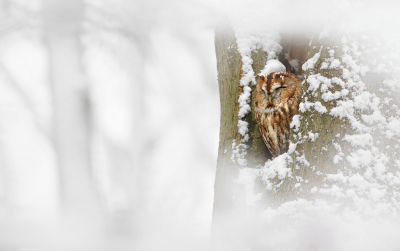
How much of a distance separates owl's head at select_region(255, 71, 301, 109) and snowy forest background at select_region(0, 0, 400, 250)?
0.53 m

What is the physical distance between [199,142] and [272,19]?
300 cm

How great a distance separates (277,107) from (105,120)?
10.6 ft

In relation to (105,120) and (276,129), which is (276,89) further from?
(105,120)

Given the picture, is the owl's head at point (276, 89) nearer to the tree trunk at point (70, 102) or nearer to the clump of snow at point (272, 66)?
the clump of snow at point (272, 66)

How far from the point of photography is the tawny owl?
1.28 m

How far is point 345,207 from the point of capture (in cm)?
80

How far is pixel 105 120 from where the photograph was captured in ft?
13.3

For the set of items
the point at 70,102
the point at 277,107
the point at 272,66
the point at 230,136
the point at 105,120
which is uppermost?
the point at 272,66

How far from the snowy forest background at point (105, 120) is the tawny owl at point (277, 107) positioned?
539 mm

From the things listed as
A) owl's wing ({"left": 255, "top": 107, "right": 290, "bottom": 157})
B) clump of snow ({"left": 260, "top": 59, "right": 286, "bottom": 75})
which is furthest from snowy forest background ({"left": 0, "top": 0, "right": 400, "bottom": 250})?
owl's wing ({"left": 255, "top": 107, "right": 290, "bottom": 157})

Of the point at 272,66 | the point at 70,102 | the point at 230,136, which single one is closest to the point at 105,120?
the point at 70,102

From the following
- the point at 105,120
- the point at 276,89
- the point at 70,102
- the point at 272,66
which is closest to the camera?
the point at 272,66

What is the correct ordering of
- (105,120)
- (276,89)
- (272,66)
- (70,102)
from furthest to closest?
(105,120) → (70,102) → (276,89) → (272,66)

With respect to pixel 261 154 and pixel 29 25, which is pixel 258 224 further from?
pixel 29 25
